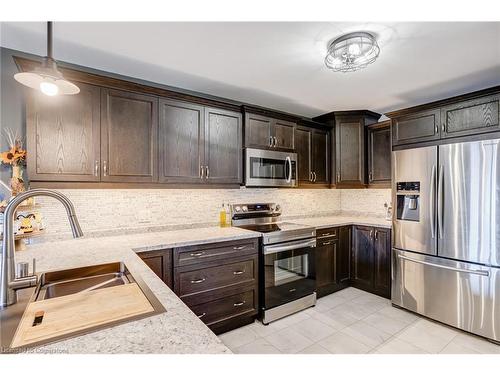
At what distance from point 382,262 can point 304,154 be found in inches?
66.6

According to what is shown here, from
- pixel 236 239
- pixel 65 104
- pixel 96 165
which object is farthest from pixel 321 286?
pixel 65 104

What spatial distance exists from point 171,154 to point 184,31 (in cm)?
109

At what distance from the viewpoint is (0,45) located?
188cm

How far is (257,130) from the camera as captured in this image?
2967 mm

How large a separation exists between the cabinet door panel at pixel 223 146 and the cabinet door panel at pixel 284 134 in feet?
1.76

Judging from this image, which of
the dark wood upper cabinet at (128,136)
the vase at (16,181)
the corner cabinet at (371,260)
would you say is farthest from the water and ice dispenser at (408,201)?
the vase at (16,181)

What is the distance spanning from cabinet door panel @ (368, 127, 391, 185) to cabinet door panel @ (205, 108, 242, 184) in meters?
1.98

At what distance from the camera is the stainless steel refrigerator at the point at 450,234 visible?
2215 mm

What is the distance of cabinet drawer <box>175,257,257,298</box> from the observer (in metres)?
2.13

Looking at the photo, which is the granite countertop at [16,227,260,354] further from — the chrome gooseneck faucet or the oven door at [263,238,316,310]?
the oven door at [263,238,316,310]

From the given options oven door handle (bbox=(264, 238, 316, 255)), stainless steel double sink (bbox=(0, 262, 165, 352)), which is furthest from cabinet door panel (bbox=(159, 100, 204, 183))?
stainless steel double sink (bbox=(0, 262, 165, 352))

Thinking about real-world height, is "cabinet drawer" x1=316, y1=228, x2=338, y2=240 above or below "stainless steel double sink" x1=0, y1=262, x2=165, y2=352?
below
